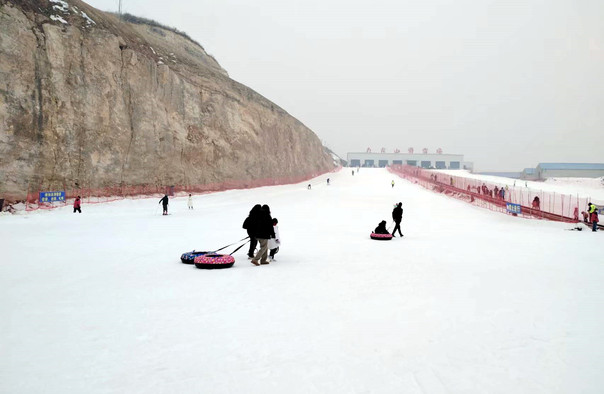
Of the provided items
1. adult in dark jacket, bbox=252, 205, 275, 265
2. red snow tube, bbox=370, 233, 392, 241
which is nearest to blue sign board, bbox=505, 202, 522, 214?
red snow tube, bbox=370, 233, 392, 241

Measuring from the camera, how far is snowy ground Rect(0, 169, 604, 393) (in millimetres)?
4074

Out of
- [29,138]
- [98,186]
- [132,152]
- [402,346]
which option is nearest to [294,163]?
[132,152]

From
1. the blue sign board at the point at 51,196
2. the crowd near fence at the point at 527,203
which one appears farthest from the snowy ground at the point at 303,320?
the blue sign board at the point at 51,196

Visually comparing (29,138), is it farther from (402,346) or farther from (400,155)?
(400,155)

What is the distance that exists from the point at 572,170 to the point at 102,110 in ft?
334

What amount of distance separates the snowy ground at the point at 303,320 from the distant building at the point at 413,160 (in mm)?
120123

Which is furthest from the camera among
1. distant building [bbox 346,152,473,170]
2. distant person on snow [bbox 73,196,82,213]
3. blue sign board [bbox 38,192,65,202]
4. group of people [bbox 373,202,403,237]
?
distant building [bbox 346,152,473,170]

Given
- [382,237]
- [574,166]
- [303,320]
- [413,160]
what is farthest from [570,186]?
[413,160]

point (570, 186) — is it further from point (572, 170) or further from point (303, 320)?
point (303, 320)

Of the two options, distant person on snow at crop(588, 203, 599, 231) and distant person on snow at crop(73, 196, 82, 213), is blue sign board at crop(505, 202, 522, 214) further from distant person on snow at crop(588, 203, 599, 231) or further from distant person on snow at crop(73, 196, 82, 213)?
distant person on snow at crop(73, 196, 82, 213)

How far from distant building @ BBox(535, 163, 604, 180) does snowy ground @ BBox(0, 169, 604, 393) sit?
90.4m

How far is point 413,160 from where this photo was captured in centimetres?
12812

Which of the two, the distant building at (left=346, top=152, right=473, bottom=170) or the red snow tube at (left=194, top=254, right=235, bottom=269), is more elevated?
the distant building at (left=346, top=152, right=473, bottom=170)

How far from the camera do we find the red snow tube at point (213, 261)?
8.98m
